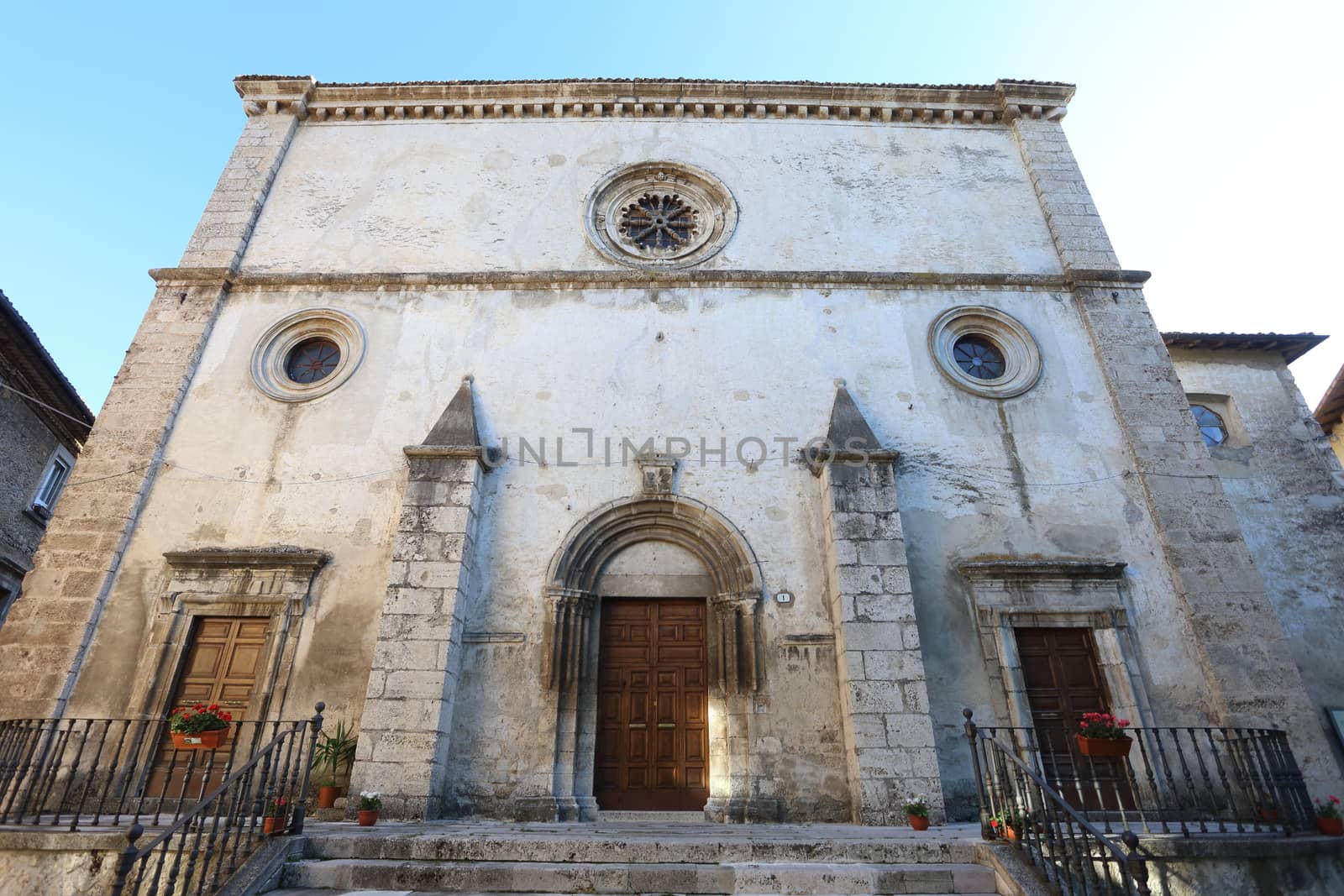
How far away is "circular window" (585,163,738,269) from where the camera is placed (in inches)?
470

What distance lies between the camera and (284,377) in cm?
1075

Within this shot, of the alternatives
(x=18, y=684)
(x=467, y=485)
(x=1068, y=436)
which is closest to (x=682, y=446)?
(x=467, y=485)

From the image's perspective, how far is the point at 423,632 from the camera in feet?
27.1

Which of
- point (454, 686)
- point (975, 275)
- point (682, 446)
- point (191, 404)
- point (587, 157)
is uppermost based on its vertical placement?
point (587, 157)

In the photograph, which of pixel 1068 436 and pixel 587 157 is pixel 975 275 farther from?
pixel 587 157

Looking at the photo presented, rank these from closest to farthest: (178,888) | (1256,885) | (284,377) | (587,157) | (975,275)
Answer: (178,888) → (1256,885) → (284,377) → (975,275) → (587,157)

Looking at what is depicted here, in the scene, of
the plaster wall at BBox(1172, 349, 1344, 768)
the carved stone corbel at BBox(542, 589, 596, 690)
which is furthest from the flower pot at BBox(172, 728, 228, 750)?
the plaster wall at BBox(1172, 349, 1344, 768)

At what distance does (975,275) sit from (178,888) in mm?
12285

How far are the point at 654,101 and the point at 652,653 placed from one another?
10.2 m

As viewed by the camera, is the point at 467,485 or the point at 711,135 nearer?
Answer: the point at 467,485

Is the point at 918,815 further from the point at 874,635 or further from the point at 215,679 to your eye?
the point at 215,679

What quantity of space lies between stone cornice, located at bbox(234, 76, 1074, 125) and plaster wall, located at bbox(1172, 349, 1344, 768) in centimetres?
591

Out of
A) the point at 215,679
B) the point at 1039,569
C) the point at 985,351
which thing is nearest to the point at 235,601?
the point at 215,679

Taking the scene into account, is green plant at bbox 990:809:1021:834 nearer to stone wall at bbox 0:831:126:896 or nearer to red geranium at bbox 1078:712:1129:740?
red geranium at bbox 1078:712:1129:740
